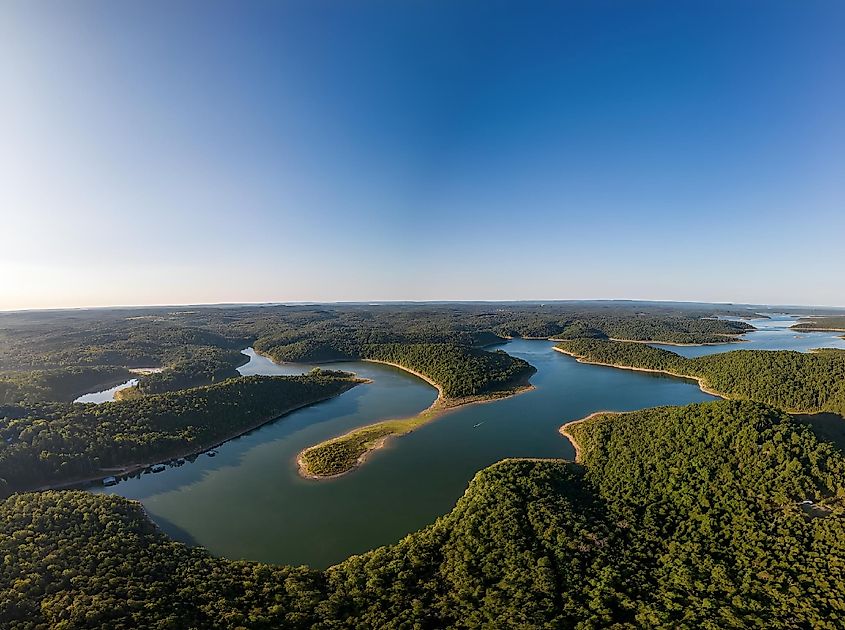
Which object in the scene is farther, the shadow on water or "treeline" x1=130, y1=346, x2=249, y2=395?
"treeline" x1=130, y1=346, x2=249, y2=395

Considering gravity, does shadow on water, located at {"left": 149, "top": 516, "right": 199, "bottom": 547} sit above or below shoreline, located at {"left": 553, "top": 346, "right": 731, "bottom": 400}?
below

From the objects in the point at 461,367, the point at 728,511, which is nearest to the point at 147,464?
the point at 461,367

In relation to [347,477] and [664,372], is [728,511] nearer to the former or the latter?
[347,477]

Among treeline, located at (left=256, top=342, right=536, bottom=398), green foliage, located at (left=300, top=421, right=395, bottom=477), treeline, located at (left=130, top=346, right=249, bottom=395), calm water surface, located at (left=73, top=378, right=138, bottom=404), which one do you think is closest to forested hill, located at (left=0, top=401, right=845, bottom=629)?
green foliage, located at (left=300, top=421, right=395, bottom=477)

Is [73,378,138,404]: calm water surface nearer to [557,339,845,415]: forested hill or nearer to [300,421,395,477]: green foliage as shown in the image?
[300,421,395,477]: green foliage

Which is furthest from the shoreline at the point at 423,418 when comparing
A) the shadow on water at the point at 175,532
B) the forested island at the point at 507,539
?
the shadow on water at the point at 175,532

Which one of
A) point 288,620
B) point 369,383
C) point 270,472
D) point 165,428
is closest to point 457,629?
point 288,620
